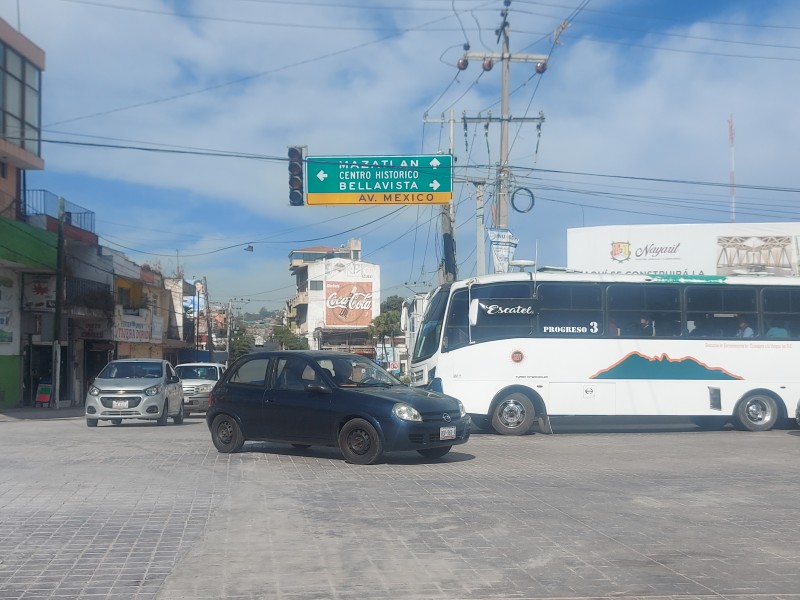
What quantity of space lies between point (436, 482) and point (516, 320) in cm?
822

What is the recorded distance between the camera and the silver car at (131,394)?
833 inches

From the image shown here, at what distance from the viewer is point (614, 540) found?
25.5 feet

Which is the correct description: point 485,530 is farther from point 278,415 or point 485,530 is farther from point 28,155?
point 28,155

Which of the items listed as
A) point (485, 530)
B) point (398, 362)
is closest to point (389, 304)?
point (398, 362)

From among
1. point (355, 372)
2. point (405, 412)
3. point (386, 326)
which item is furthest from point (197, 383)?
point (386, 326)

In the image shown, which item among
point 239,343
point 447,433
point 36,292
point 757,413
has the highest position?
point 36,292

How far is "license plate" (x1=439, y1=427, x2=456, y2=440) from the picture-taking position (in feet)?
41.8

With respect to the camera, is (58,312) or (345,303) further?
(345,303)

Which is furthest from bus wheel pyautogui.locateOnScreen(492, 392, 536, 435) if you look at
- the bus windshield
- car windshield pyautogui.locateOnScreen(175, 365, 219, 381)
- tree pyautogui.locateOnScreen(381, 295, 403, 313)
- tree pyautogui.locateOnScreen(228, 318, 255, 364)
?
tree pyautogui.locateOnScreen(228, 318, 255, 364)

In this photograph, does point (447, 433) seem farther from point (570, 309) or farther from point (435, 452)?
point (570, 309)

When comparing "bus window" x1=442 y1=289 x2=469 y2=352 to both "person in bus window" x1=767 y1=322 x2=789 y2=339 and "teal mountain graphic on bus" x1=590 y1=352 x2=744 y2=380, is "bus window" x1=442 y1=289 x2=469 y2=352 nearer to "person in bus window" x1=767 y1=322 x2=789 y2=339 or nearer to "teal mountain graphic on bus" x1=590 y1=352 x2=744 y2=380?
"teal mountain graphic on bus" x1=590 y1=352 x2=744 y2=380

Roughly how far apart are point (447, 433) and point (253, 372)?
3316 millimetres

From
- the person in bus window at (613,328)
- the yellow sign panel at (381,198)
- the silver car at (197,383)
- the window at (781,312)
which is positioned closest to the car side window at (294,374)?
the person in bus window at (613,328)

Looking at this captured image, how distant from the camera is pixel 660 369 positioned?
1934 cm
